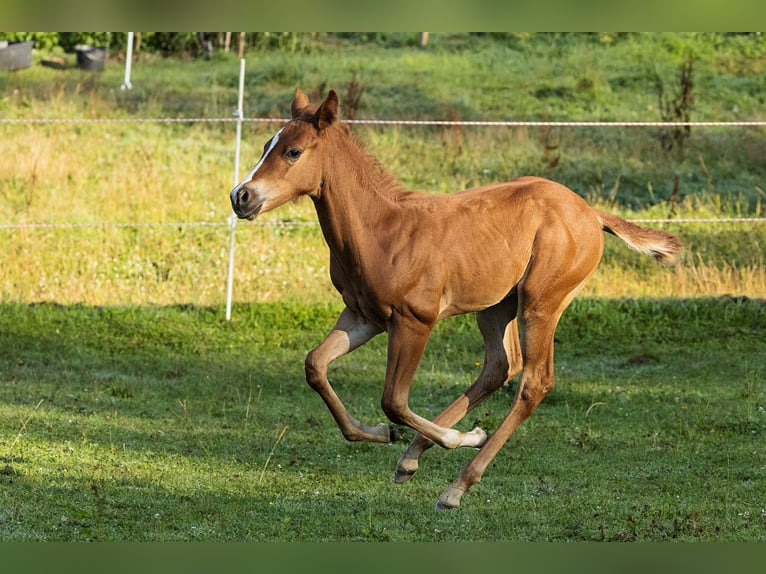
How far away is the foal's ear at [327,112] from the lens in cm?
633

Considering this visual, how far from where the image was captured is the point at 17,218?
1421 cm

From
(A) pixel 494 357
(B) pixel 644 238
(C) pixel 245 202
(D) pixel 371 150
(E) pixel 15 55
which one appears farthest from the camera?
(E) pixel 15 55

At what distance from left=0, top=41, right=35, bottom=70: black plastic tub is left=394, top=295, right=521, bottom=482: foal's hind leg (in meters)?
13.6

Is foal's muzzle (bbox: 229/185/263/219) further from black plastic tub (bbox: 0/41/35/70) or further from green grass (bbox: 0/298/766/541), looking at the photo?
black plastic tub (bbox: 0/41/35/70)

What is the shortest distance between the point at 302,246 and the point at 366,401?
4.36m

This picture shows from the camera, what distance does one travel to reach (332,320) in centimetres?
1182

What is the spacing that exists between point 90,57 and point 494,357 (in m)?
14.2

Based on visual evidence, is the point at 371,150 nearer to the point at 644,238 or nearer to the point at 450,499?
the point at 644,238

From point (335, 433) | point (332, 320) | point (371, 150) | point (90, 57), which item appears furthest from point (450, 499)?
point (90, 57)

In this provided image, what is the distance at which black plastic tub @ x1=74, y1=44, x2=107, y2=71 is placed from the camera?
19781mm

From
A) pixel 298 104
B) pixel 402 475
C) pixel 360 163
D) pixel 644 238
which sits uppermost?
pixel 298 104

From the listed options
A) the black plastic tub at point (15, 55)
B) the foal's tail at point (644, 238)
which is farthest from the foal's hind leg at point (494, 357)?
the black plastic tub at point (15, 55)

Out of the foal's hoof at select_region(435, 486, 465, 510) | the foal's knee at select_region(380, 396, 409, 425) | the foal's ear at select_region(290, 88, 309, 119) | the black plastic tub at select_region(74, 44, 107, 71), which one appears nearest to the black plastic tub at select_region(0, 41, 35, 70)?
the black plastic tub at select_region(74, 44, 107, 71)

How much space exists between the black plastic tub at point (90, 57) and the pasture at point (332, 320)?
0.37m
